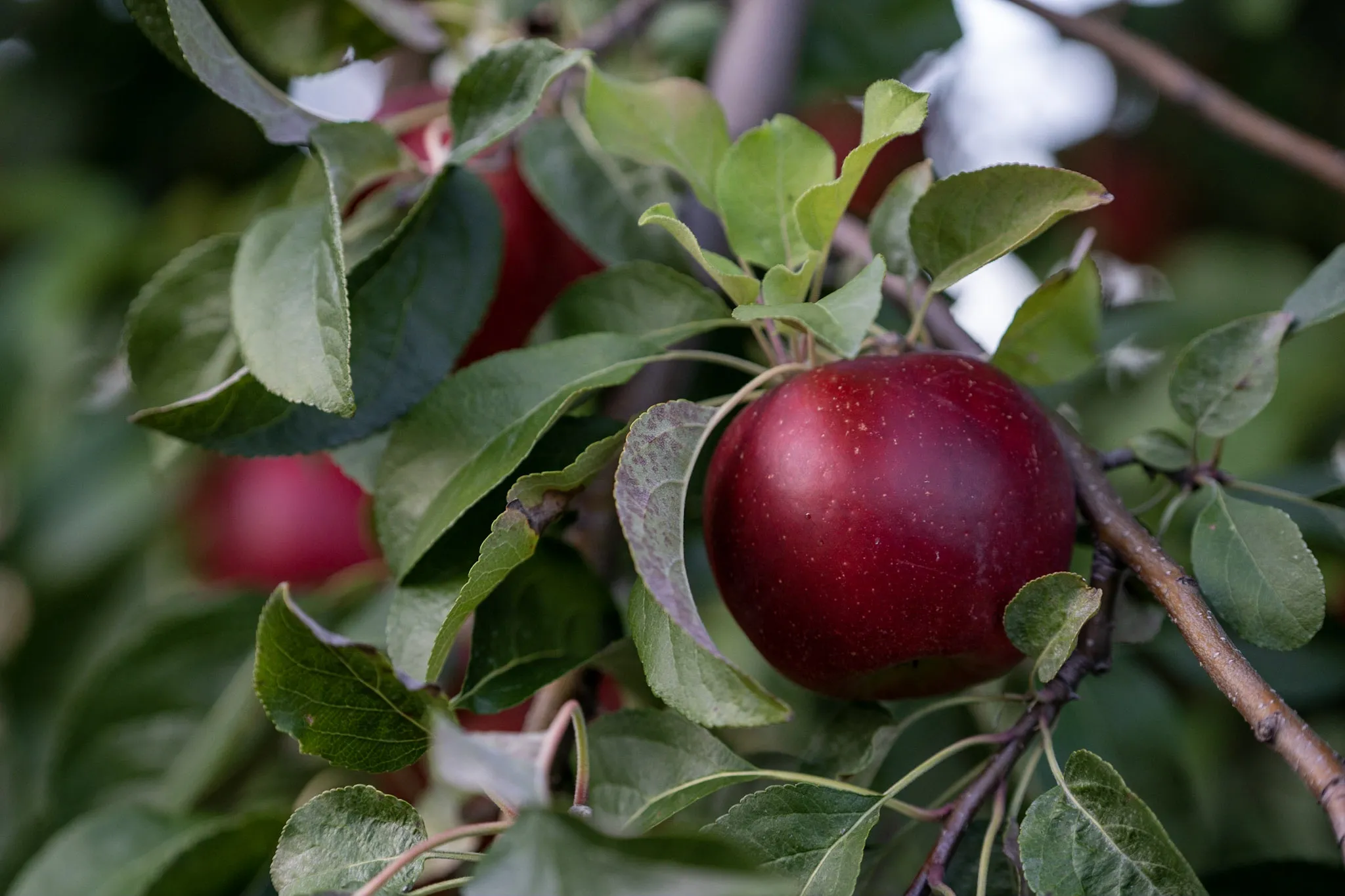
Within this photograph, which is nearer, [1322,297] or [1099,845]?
[1099,845]

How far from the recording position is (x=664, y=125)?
53 centimetres

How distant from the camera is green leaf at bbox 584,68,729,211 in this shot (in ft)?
1.73

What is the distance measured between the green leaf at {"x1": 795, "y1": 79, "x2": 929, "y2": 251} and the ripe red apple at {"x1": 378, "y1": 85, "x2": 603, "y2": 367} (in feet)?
0.89

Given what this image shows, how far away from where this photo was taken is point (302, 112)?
551 millimetres

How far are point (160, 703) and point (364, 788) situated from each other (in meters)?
0.51

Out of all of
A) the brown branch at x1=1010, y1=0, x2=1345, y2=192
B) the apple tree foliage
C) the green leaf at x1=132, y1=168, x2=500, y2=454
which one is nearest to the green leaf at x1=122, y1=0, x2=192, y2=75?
the apple tree foliage

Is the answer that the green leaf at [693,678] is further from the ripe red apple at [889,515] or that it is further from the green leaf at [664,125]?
the green leaf at [664,125]

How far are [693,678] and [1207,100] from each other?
62 centimetres

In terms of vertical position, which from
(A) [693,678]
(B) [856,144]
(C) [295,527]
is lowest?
(C) [295,527]

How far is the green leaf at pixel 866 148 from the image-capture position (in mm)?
421

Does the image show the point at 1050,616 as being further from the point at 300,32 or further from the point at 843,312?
the point at 300,32

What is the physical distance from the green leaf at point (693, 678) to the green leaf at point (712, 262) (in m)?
0.13

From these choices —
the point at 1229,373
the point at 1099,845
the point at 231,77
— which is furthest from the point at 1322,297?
the point at 231,77

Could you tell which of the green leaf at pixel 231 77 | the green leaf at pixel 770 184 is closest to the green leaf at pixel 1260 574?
the green leaf at pixel 770 184
